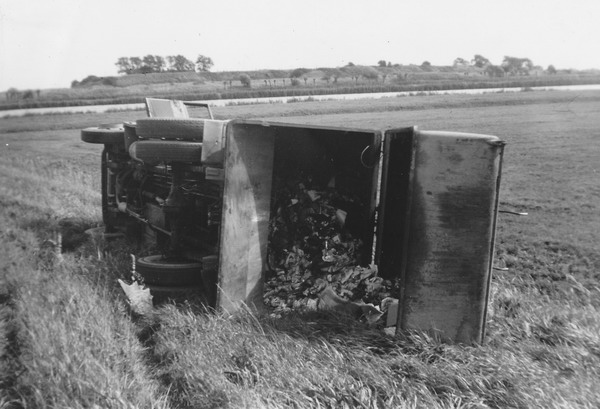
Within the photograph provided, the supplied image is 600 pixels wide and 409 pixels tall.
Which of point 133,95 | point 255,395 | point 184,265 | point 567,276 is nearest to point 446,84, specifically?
point 133,95

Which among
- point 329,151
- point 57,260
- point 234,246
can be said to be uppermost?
point 329,151

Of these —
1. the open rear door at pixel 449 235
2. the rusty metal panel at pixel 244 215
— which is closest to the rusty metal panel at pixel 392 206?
the open rear door at pixel 449 235

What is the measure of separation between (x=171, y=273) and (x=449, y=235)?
8.67ft

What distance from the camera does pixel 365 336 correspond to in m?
4.32

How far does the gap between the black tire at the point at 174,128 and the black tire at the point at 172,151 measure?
13 centimetres

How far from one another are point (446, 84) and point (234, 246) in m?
28.4

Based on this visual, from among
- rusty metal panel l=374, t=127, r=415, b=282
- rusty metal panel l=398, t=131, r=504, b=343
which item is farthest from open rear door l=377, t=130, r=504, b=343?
rusty metal panel l=374, t=127, r=415, b=282

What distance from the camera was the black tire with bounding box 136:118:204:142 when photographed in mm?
5469

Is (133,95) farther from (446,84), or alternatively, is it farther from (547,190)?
(547,190)

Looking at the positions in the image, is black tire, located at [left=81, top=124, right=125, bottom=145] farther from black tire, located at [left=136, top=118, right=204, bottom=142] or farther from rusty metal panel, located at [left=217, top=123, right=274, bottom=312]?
rusty metal panel, located at [left=217, top=123, right=274, bottom=312]

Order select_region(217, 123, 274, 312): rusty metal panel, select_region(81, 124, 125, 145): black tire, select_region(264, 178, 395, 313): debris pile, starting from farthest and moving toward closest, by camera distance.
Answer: select_region(81, 124, 125, 145): black tire, select_region(264, 178, 395, 313): debris pile, select_region(217, 123, 274, 312): rusty metal panel

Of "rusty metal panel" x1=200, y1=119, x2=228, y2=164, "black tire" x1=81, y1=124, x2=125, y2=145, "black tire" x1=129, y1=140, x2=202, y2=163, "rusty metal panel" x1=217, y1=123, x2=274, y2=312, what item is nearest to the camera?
"rusty metal panel" x1=217, y1=123, x2=274, y2=312

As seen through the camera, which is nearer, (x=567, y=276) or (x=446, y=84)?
(x=567, y=276)

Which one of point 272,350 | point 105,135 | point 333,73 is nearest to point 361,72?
point 333,73
